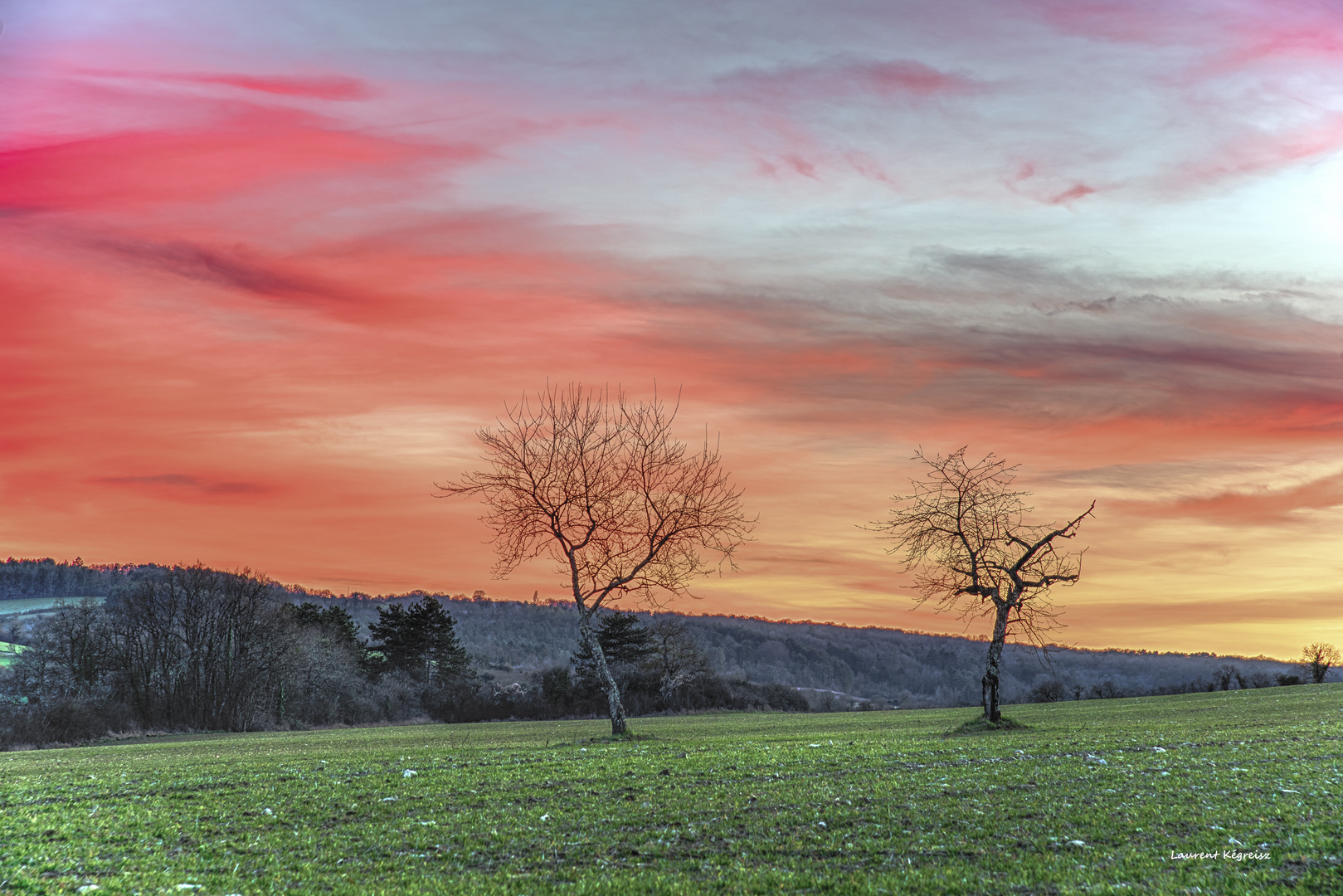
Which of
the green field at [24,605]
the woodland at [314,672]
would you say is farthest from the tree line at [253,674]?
the green field at [24,605]

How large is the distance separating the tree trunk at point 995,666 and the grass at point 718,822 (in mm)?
10378

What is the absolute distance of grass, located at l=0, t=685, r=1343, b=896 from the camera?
11625 mm

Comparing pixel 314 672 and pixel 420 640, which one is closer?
pixel 314 672

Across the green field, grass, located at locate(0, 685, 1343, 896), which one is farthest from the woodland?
the green field

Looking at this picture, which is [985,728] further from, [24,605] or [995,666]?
[24,605]

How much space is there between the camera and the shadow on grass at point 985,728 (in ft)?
117

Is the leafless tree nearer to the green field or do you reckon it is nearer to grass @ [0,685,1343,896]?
grass @ [0,685,1343,896]

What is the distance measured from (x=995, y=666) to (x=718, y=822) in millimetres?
27034

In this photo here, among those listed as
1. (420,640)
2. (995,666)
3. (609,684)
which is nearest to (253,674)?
(420,640)

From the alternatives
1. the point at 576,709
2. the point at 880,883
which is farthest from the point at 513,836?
the point at 576,709

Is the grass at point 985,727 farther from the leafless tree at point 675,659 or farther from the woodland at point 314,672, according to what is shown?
the leafless tree at point 675,659

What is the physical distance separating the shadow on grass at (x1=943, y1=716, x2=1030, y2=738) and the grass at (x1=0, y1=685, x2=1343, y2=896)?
Result: 7.26 meters

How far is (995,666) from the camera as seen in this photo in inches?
1544

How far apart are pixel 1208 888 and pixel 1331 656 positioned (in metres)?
85.7
